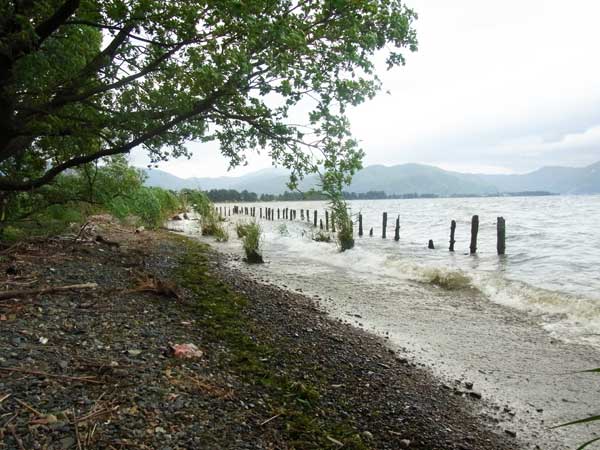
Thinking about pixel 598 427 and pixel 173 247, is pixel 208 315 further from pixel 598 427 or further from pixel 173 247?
pixel 173 247

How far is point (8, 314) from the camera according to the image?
153 inches

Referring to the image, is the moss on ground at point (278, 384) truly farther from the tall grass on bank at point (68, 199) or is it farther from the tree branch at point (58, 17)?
the tree branch at point (58, 17)

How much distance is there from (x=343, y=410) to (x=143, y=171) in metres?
8.68

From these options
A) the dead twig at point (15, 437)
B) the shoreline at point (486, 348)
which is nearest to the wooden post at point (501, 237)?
the shoreline at point (486, 348)

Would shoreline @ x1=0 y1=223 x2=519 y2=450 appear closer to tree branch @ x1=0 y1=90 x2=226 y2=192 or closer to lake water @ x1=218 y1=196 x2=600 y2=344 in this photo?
tree branch @ x1=0 y1=90 x2=226 y2=192

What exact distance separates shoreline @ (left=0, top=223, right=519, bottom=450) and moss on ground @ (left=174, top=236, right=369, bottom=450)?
0.01 m

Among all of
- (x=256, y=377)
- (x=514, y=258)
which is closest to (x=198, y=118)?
(x=256, y=377)

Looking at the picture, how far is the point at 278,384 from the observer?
12.0 ft

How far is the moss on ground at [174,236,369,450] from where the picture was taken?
3.00m

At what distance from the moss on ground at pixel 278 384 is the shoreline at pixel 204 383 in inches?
0.5

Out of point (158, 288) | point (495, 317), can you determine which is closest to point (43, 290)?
Answer: point (158, 288)

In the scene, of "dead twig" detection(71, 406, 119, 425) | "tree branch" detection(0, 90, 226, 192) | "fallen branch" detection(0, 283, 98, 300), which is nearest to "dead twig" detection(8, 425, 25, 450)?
"dead twig" detection(71, 406, 119, 425)

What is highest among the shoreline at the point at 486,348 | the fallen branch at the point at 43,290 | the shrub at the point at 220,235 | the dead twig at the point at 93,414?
the fallen branch at the point at 43,290

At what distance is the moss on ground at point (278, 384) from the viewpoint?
300 cm
